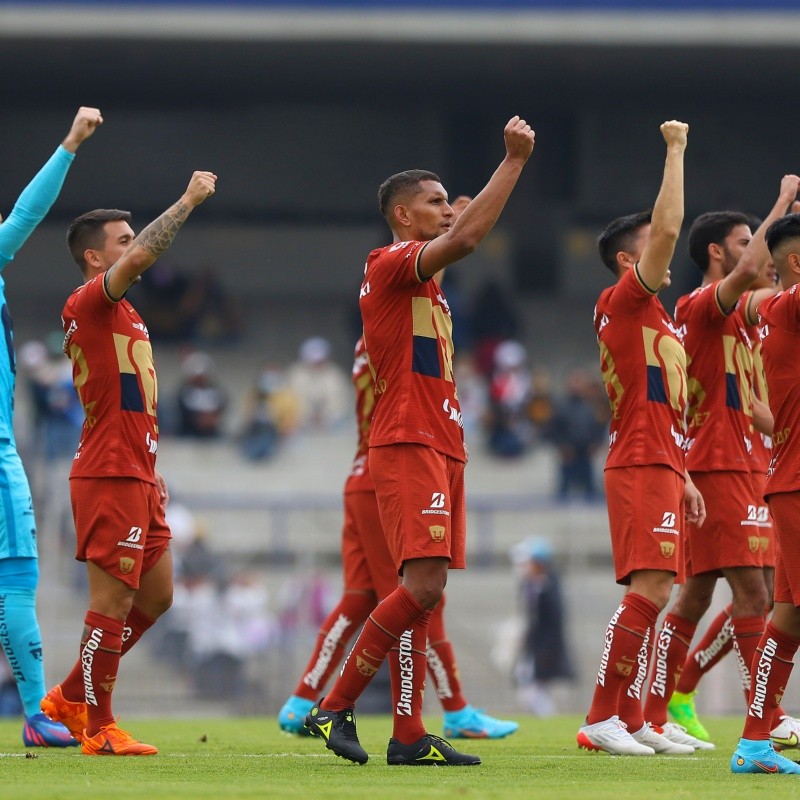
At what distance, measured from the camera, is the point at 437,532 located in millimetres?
7516

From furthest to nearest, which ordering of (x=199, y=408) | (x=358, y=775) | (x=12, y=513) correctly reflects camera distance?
(x=199, y=408), (x=12, y=513), (x=358, y=775)

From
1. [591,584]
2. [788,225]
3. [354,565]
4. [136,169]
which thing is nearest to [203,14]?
[136,169]

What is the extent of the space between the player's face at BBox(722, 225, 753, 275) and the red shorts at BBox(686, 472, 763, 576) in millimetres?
1246

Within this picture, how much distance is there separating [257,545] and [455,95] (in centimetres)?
1434

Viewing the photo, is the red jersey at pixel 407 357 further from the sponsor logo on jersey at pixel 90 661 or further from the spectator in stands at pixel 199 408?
the spectator in stands at pixel 199 408

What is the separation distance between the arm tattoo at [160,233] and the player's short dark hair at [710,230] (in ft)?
10.4

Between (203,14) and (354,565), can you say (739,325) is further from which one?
(203,14)

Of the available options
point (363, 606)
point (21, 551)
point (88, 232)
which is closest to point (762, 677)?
point (363, 606)

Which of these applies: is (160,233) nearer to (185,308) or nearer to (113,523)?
(113,523)

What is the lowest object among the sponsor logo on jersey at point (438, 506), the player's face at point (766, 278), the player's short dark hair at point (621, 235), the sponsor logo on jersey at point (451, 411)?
the sponsor logo on jersey at point (438, 506)

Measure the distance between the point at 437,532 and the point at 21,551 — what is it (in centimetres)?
259

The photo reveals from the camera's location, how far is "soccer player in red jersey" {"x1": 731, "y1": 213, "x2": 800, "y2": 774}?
742 cm

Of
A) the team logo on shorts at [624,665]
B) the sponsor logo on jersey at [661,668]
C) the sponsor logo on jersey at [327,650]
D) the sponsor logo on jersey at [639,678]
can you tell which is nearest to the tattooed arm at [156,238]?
the sponsor logo on jersey at [327,650]

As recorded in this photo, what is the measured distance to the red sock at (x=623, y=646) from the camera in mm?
8227
